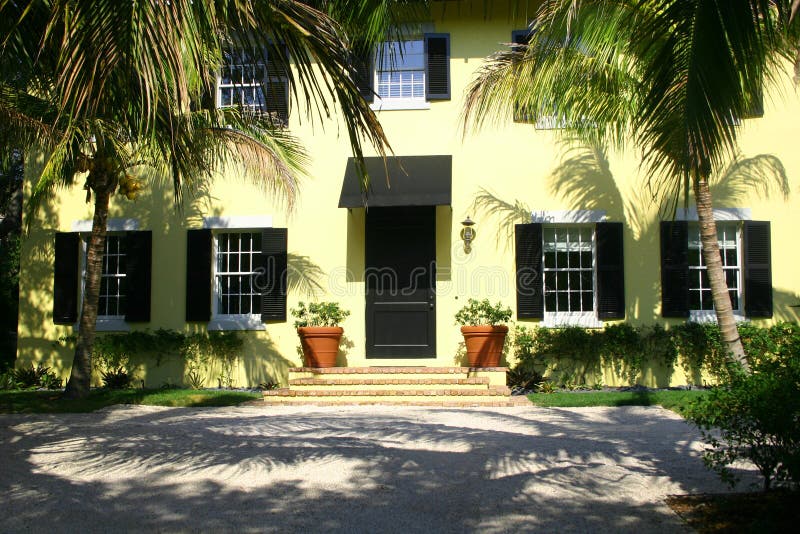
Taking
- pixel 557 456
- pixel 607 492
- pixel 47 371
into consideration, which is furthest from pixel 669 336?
pixel 47 371

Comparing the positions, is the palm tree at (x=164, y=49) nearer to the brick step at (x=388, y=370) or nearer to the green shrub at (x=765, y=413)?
the green shrub at (x=765, y=413)

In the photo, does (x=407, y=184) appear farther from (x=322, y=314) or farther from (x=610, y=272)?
(x=610, y=272)

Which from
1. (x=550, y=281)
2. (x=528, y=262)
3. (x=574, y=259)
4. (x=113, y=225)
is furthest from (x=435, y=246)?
(x=113, y=225)

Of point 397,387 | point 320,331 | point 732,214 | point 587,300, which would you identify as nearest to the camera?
point 397,387

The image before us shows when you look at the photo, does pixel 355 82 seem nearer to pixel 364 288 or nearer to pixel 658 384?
pixel 364 288

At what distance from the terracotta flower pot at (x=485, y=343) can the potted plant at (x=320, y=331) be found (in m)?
2.17

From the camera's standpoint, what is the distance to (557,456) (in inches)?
262

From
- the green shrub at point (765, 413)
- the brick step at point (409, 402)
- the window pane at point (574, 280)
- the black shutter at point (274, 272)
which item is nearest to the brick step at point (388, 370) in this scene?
the brick step at point (409, 402)

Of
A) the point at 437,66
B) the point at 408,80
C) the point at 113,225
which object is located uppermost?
the point at 437,66

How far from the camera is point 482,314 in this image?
12.1m

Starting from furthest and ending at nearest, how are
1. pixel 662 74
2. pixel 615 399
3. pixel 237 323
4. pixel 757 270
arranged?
1. pixel 237 323
2. pixel 757 270
3. pixel 615 399
4. pixel 662 74

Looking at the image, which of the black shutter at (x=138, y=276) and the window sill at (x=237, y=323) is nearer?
the window sill at (x=237, y=323)

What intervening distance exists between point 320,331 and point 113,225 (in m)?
4.52

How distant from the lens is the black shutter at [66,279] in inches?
514
